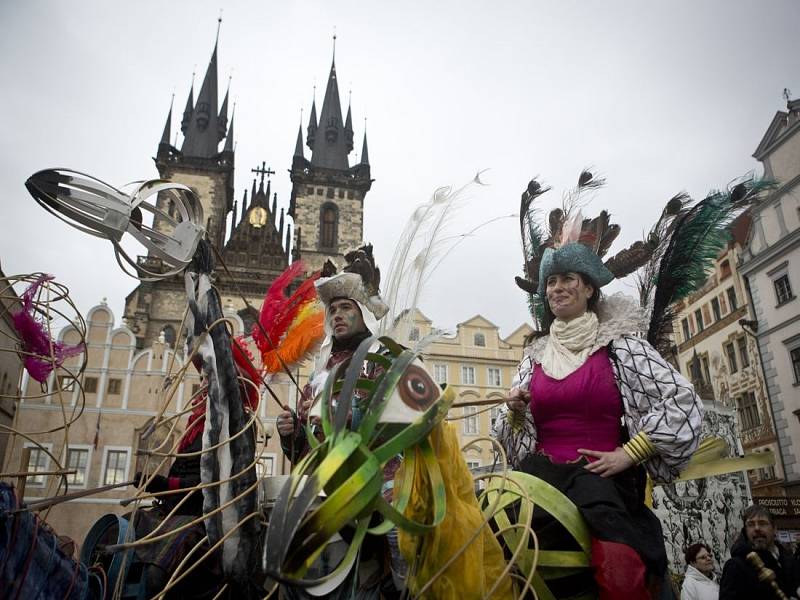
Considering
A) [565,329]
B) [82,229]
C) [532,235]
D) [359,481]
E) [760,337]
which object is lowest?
[359,481]

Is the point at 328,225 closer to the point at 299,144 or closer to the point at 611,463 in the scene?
the point at 299,144

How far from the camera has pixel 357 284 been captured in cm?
404

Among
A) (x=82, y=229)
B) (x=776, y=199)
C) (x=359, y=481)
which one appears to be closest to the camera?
(x=359, y=481)

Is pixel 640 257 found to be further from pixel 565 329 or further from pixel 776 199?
pixel 776 199

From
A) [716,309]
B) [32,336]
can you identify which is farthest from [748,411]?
[32,336]

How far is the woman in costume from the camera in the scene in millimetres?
2543

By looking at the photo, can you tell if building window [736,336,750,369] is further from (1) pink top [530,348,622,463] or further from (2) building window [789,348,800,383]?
(1) pink top [530,348,622,463]

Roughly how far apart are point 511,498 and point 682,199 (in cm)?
242

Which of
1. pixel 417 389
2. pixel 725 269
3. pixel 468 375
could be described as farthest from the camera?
pixel 468 375

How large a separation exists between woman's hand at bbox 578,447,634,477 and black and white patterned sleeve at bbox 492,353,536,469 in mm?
556

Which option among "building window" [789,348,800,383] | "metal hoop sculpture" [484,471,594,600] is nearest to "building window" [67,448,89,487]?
"metal hoop sculpture" [484,471,594,600]

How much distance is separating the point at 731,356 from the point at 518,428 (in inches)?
1074

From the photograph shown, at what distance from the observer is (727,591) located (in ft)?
15.7

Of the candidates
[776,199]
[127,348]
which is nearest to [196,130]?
[127,348]
